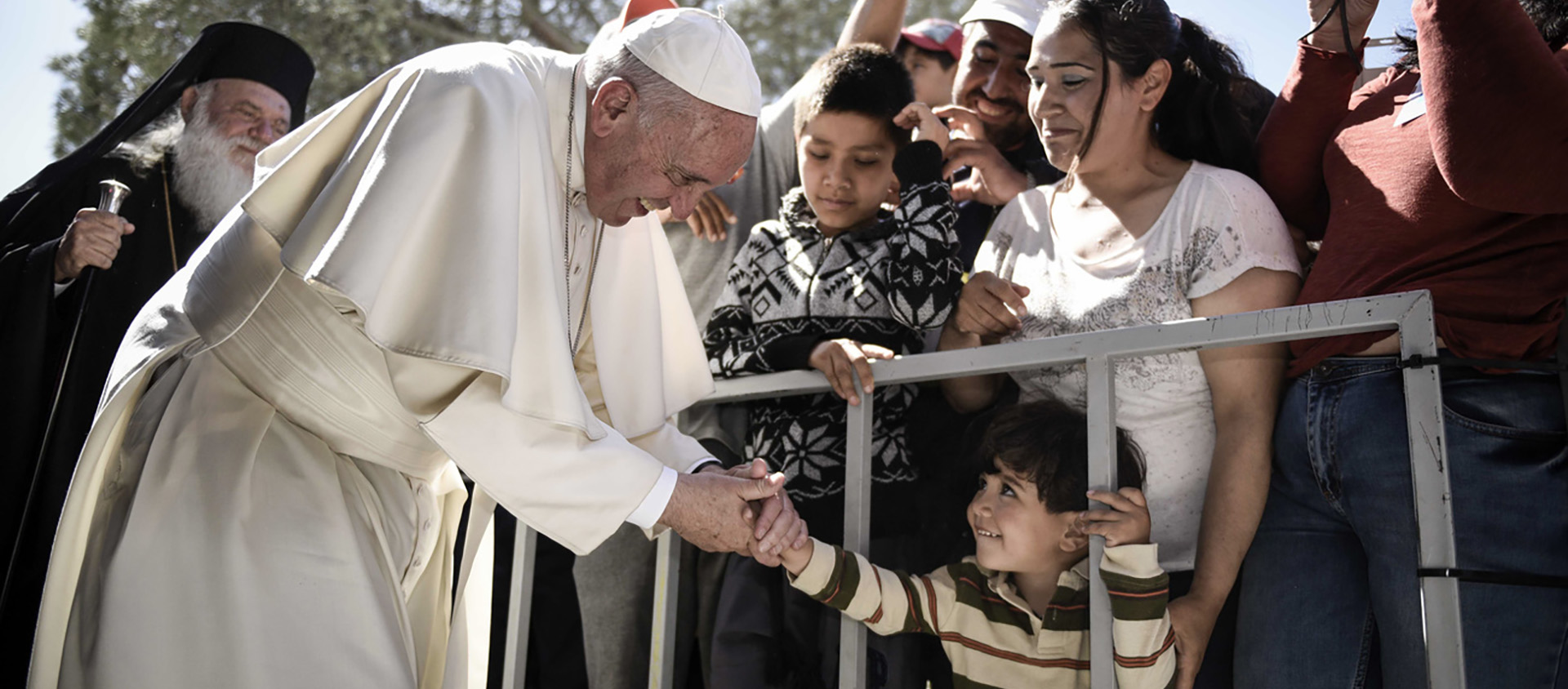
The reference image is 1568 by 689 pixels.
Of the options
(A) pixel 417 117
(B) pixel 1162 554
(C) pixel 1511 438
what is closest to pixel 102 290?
(A) pixel 417 117

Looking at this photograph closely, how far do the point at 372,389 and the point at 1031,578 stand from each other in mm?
1374

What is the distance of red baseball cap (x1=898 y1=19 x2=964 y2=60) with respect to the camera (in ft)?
14.1

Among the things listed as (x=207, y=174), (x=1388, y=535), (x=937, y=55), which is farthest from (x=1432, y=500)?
(x=207, y=174)

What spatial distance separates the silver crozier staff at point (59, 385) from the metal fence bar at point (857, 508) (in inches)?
85.5

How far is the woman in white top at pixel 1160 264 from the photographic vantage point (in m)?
2.32

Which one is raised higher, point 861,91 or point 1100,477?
point 861,91

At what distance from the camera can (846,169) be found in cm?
325

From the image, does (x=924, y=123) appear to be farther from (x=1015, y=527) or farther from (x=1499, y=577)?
(x=1499, y=577)

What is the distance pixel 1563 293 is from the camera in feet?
6.74

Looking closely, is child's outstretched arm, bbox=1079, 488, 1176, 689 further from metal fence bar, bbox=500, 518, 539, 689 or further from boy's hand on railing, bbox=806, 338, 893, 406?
metal fence bar, bbox=500, 518, 539, 689

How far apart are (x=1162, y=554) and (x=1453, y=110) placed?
3.06 ft

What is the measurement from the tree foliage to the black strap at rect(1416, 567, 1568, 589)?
9.24m

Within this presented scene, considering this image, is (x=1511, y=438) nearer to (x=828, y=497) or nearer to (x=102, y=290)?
(x=828, y=497)

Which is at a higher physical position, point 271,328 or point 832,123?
point 832,123
